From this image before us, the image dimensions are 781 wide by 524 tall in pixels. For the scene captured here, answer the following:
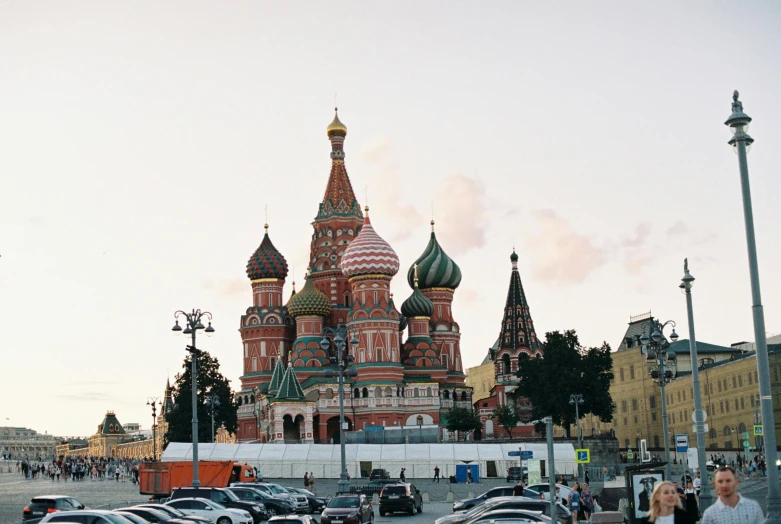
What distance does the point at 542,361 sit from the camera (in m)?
78.1

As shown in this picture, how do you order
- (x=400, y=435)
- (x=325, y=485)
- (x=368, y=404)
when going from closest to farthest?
1. (x=325, y=485)
2. (x=400, y=435)
3. (x=368, y=404)

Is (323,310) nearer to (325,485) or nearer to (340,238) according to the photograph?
(340,238)

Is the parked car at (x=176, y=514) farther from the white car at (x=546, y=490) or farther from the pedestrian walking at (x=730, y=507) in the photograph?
the pedestrian walking at (x=730, y=507)

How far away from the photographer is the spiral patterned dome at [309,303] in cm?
8875

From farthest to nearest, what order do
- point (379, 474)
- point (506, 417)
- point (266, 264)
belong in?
point (266, 264) < point (506, 417) < point (379, 474)

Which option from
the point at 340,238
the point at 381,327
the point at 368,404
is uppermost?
the point at 340,238

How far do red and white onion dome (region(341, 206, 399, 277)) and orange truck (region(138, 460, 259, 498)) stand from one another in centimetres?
3979

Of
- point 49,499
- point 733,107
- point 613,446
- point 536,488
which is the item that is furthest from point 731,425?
point 733,107

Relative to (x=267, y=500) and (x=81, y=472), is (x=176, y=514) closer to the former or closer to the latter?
(x=267, y=500)

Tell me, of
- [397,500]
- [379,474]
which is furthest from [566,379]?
[397,500]

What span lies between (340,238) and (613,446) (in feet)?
104

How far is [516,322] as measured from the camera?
95.2m

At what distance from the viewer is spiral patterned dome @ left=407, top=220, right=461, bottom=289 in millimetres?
97500

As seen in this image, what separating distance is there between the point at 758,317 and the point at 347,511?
15.3 meters
